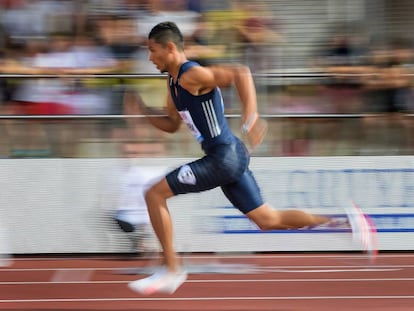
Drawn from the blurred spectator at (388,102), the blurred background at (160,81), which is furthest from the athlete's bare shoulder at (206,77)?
the blurred spectator at (388,102)

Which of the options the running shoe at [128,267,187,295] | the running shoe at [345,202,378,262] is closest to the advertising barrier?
the running shoe at [345,202,378,262]

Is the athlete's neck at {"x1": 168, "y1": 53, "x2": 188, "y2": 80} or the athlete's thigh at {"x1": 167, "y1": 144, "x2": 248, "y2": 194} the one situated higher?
the athlete's neck at {"x1": 168, "y1": 53, "x2": 188, "y2": 80}

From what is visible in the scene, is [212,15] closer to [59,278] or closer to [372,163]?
[372,163]

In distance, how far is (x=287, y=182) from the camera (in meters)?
8.94

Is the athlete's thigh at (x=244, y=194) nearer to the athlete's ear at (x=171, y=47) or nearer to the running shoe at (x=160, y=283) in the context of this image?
the running shoe at (x=160, y=283)

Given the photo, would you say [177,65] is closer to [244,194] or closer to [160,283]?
[244,194]

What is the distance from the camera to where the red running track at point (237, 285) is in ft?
21.5

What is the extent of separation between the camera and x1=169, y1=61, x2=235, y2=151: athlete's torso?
5816 mm

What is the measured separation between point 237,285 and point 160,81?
2.46 metres

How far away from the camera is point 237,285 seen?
737cm

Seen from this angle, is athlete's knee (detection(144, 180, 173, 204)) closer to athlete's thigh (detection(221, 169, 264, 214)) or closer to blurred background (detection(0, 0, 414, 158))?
athlete's thigh (detection(221, 169, 264, 214))

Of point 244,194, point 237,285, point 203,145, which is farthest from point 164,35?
point 237,285

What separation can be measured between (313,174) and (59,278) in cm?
275

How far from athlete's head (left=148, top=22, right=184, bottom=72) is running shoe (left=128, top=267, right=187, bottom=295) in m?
1.36
